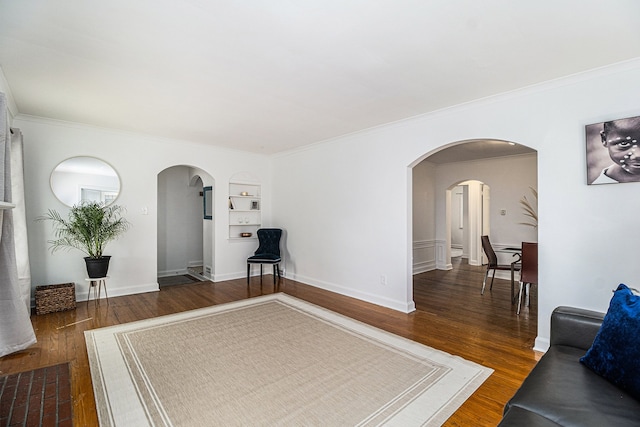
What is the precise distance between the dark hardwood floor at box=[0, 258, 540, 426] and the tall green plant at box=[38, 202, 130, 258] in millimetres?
868

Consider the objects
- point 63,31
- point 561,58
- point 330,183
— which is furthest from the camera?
point 330,183

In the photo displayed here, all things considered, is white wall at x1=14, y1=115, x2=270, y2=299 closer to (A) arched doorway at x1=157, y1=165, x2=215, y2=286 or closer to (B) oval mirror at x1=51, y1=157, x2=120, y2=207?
(B) oval mirror at x1=51, y1=157, x2=120, y2=207

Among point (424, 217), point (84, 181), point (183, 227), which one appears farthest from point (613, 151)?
point (183, 227)

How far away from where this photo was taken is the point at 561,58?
236cm

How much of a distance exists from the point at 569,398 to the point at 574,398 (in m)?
0.02

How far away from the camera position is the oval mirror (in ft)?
13.8

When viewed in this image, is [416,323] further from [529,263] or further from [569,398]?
[569,398]

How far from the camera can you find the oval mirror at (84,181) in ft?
13.8

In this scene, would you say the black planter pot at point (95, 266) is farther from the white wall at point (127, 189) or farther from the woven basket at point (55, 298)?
the white wall at point (127, 189)

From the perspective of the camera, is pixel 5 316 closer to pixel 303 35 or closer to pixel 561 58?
pixel 303 35

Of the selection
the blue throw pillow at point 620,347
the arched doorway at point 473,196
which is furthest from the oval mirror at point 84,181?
the blue throw pillow at point 620,347

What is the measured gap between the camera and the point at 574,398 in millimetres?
1319

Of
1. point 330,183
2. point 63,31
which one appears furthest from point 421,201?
point 63,31

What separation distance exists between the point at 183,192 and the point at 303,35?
221 inches
